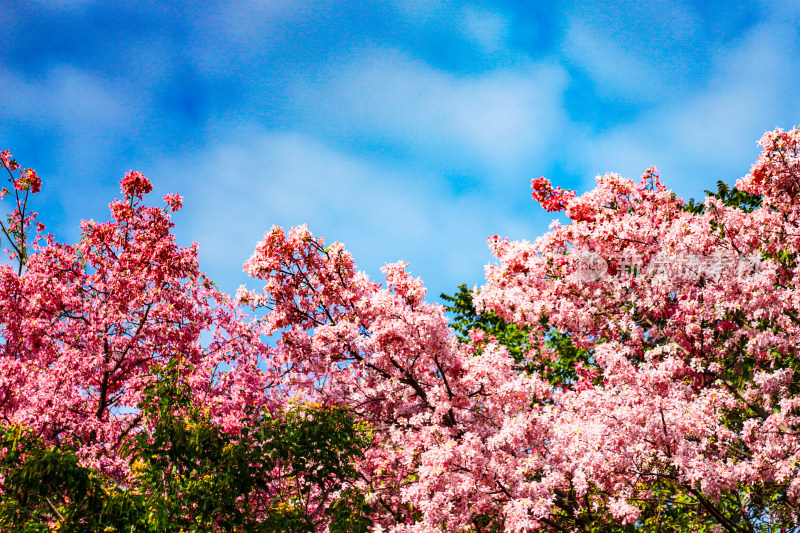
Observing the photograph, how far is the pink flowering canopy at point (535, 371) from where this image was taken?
1016cm

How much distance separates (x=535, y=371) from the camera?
13367mm

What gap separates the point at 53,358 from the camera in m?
16.2

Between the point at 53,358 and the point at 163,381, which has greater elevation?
the point at 53,358

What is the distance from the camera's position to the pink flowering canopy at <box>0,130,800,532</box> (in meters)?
10.2

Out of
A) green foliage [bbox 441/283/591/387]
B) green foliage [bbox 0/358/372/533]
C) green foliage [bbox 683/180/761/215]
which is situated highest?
green foliage [bbox 683/180/761/215]

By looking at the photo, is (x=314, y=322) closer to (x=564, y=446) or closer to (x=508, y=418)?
(x=508, y=418)

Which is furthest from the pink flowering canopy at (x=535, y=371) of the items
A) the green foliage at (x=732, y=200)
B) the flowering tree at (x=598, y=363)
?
the green foliage at (x=732, y=200)

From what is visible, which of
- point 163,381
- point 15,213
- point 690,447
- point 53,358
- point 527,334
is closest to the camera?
point 690,447

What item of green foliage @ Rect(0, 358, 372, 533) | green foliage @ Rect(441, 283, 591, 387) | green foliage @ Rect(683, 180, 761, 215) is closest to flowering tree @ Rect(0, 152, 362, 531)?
green foliage @ Rect(0, 358, 372, 533)

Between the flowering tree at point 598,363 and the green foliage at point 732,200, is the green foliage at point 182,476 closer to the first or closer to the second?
the flowering tree at point 598,363

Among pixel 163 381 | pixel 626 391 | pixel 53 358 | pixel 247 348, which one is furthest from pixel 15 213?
pixel 626 391

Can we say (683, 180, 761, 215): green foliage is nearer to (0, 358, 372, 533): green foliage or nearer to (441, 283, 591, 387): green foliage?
(441, 283, 591, 387): green foliage

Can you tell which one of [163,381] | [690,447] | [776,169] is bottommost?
[690,447]

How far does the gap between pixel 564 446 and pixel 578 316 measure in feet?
12.3
